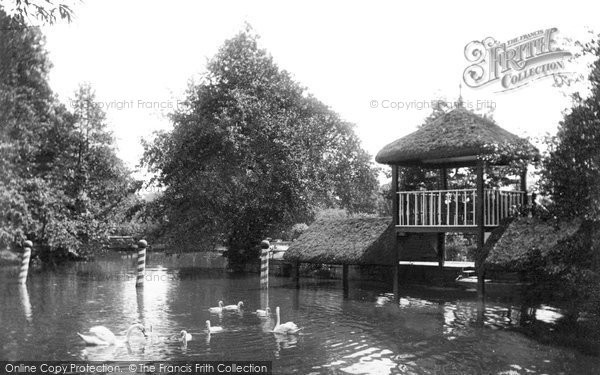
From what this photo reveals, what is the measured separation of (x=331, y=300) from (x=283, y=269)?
9771 mm

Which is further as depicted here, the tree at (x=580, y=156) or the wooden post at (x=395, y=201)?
the wooden post at (x=395, y=201)

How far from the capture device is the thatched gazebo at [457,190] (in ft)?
64.6

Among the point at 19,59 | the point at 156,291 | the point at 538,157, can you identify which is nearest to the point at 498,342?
the point at 538,157

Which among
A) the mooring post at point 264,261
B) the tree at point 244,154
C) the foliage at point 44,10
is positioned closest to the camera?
the foliage at point 44,10

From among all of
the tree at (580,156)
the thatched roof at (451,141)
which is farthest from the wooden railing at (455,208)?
the tree at (580,156)

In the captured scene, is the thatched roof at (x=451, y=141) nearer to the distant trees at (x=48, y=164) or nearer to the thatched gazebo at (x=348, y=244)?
the thatched gazebo at (x=348, y=244)

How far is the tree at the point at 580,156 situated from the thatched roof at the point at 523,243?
863 mm

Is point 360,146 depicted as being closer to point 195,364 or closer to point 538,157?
point 538,157

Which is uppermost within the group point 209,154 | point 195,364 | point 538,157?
point 209,154

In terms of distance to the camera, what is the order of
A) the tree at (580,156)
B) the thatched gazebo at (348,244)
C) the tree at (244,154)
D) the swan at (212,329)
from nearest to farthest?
the tree at (580,156), the swan at (212,329), the thatched gazebo at (348,244), the tree at (244,154)

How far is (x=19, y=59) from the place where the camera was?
2966cm

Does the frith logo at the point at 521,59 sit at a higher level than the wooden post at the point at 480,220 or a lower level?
higher

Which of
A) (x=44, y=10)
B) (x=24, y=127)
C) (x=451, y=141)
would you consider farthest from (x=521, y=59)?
(x=24, y=127)

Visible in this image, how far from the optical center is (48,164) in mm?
36375
